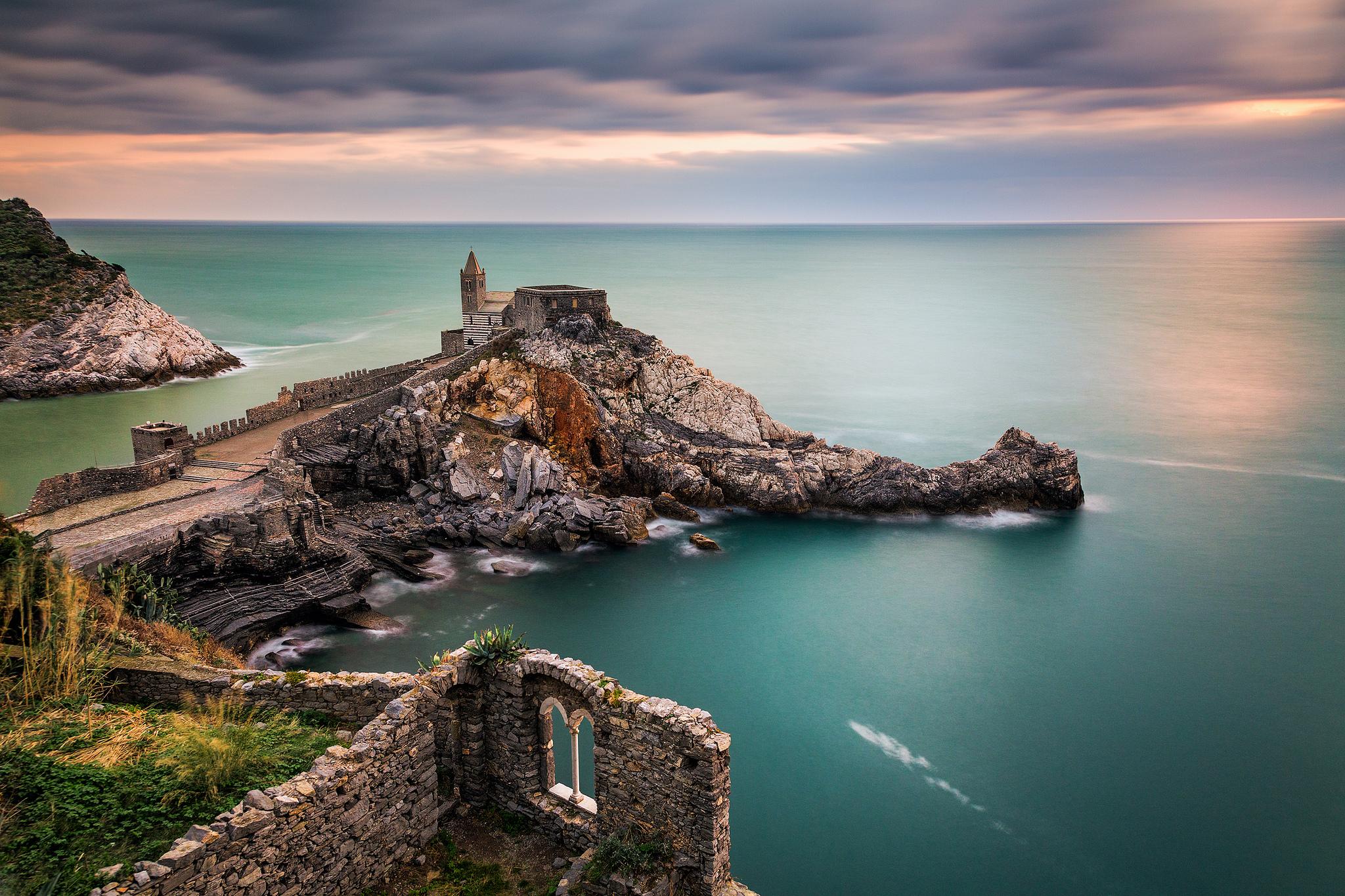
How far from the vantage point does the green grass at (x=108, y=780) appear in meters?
8.34

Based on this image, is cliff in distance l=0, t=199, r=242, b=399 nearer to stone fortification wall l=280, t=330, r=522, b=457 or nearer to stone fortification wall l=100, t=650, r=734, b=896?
stone fortification wall l=280, t=330, r=522, b=457

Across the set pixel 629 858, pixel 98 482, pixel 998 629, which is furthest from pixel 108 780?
pixel 998 629

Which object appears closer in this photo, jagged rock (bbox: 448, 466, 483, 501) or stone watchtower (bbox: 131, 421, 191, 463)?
stone watchtower (bbox: 131, 421, 191, 463)

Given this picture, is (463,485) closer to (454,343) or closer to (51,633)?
(454,343)

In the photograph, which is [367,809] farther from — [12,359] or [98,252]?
[98,252]

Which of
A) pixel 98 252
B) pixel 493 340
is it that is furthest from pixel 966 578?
pixel 98 252

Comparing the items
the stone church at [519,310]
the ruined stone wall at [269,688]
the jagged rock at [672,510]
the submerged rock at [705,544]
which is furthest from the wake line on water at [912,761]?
the stone church at [519,310]

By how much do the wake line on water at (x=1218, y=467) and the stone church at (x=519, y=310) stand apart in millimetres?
27930

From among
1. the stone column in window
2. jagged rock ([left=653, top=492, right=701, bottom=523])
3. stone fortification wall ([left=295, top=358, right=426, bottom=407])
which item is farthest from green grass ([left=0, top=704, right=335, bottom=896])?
stone fortification wall ([left=295, top=358, right=426, bottom=407])

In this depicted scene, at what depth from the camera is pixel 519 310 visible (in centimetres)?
4062

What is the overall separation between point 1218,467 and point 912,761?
33.9m

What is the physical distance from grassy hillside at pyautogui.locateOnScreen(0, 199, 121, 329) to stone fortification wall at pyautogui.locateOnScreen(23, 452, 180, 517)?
38300 millimetres

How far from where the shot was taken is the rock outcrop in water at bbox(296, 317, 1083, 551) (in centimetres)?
3219

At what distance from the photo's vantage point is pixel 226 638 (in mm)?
21859
